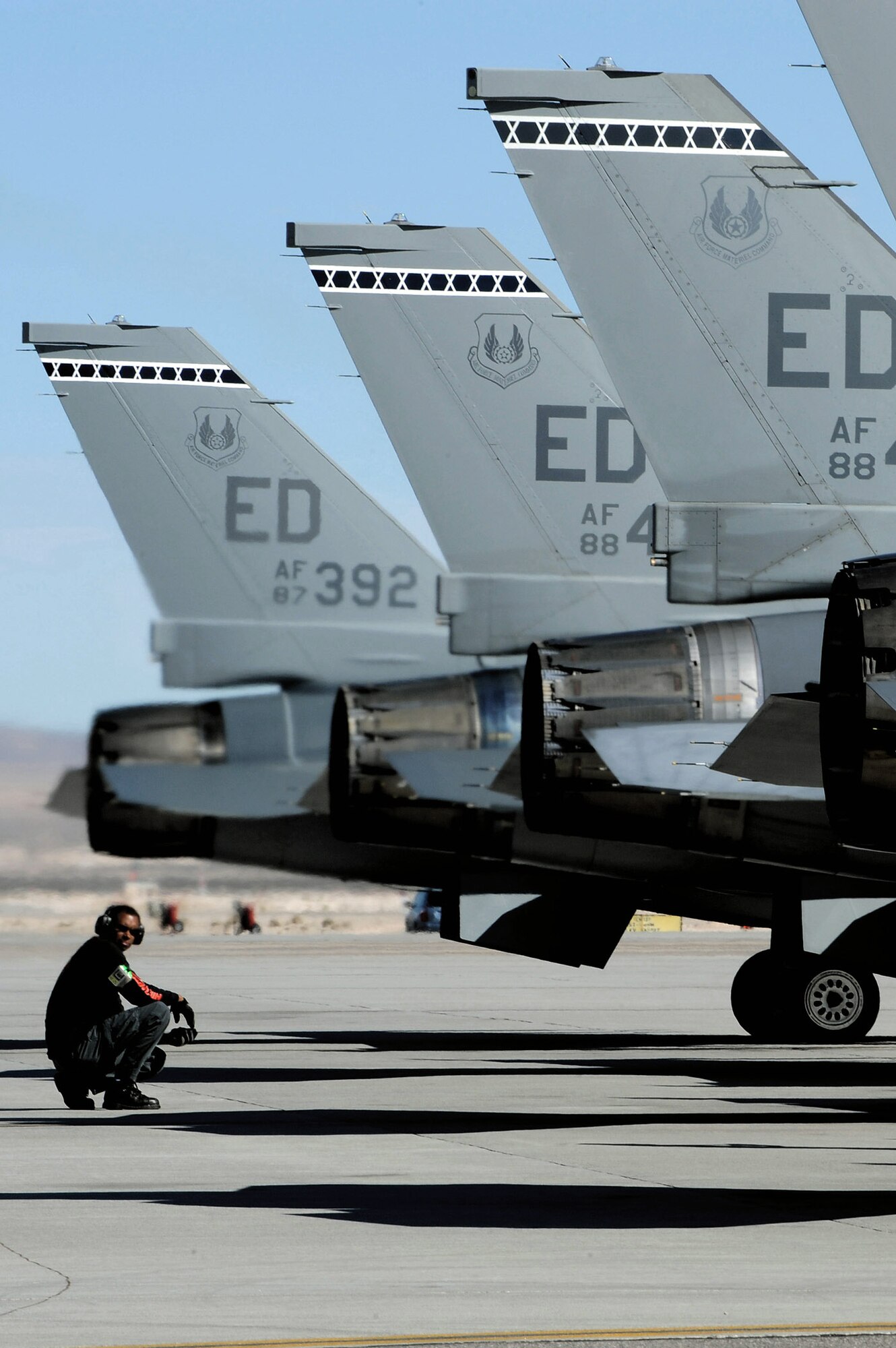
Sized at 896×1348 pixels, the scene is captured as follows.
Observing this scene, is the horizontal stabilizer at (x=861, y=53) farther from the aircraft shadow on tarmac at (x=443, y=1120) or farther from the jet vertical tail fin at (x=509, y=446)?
the jet vertical tail fin at (x=509, y=446)

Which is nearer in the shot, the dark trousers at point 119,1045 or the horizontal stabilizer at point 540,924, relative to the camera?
the dark trousers at point 119,1045

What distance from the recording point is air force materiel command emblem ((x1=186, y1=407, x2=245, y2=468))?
24703 millimetres

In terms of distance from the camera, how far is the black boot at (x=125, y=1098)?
50.8 ft

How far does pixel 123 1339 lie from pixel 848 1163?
19.9ft

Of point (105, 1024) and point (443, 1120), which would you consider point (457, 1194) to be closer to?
point (443, 1120)

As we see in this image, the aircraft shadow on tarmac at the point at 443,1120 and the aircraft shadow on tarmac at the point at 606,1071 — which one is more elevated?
the aircraft shadow on tarmac at the point at 443,1120

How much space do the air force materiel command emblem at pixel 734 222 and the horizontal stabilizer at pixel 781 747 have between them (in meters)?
4.24

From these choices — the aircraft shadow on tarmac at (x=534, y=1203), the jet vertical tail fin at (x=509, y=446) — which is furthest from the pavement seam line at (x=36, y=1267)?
the jet vertical tail fin at (x=509, y=446)

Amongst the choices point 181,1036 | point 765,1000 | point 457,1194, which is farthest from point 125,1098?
point 765,1000

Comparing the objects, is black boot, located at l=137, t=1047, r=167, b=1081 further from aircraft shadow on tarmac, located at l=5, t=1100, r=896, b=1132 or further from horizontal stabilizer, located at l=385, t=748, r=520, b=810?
horizontal stabilizer, located at l=385, t=748, r=520, b=810

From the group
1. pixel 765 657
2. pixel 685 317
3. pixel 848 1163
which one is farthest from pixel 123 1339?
pixel 685 317

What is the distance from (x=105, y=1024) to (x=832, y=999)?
841cm

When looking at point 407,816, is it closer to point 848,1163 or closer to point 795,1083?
point 795,1083

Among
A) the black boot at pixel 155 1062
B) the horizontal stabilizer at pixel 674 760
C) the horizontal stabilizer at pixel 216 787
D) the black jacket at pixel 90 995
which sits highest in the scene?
the horizontal stabilizer at pixel 674 760
